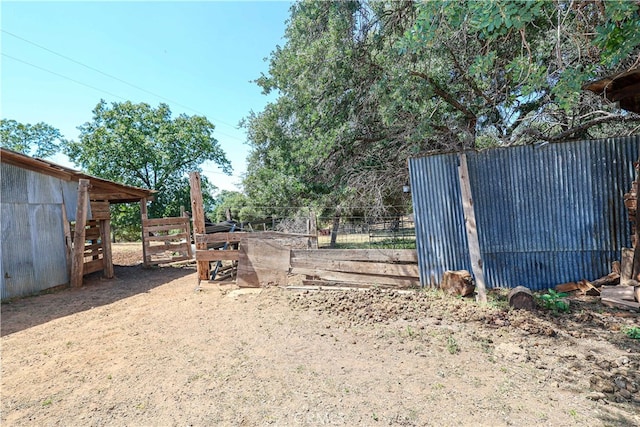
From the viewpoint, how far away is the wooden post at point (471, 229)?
4.51m

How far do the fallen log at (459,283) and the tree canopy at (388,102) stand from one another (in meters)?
3.10

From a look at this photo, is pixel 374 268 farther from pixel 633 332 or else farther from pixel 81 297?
pixel 81 297

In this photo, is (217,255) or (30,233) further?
(30,233)

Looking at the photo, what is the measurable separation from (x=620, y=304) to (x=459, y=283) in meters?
1.95

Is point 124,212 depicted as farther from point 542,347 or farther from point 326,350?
point 542,347

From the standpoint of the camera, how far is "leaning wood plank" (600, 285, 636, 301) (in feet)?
13.3

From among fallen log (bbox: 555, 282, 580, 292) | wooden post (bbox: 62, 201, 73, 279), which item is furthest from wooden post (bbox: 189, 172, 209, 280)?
fallen log (bbox: 555, 282, 580, 292)

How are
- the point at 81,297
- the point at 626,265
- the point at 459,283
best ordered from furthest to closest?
1. the point at 81,297
2. the point at 459,283
3. the point at 626,265

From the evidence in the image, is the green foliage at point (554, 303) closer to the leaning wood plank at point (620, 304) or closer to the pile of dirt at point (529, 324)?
the pile of dirt at point (529, 324)

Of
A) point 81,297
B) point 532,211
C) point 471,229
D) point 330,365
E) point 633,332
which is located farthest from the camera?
point 81,297

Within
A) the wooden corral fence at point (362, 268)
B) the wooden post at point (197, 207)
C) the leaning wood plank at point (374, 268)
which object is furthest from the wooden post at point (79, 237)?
the leaning wood plank at point (374, 268)

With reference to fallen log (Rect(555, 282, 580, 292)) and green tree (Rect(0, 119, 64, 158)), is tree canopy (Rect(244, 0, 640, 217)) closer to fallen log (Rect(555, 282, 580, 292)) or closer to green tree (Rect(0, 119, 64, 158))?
fallen log (Rect(555, 282, 580, 292))

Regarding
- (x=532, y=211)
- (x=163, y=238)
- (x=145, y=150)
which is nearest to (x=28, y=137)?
(x=145, y=150)

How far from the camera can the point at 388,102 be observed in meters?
6.67
